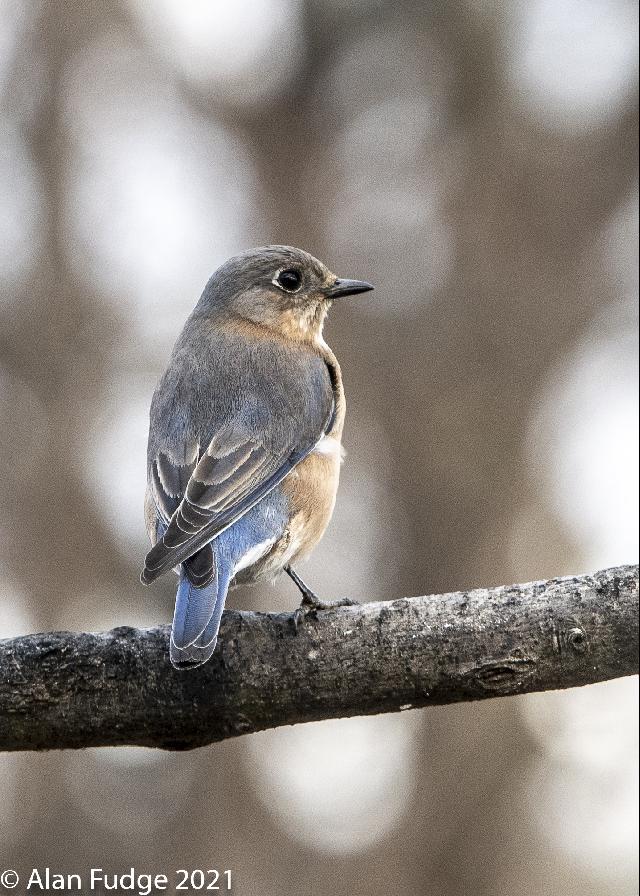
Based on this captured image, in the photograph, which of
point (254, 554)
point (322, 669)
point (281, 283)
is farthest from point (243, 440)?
point (281, 283)

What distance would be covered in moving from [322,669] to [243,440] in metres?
1.16

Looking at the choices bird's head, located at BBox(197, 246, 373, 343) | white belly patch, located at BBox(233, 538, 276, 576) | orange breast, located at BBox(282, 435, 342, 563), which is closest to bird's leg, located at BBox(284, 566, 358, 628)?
white belly patch, located at BBox(233, 538, 276, 576)

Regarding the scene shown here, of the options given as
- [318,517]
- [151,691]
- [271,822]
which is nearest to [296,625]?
[151,691]

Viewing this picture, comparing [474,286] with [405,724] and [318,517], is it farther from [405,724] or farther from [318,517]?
[318,517]

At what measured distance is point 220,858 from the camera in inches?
263

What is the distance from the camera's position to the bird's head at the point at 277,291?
5277 mm

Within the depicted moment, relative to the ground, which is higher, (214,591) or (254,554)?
(214,591)

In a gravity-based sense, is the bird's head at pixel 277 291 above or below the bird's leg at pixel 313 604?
above

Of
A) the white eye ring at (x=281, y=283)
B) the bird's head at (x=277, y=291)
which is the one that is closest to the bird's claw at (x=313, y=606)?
the bird's head at (x=277, y=291)

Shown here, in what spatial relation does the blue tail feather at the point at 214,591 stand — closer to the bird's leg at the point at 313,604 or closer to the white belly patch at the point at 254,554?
the white belly patch at the point at 254,554

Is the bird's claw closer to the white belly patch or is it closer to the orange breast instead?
the white belly patch

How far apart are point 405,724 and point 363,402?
7.51 ft

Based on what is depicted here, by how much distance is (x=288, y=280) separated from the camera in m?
5.39

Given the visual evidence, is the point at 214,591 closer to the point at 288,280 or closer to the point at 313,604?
the point at 313,604
